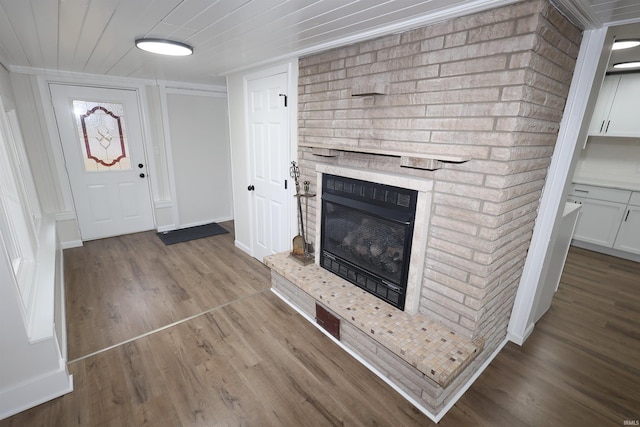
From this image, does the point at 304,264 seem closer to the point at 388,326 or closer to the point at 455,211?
the point at 388,326

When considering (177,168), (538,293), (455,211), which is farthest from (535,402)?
(177,168)

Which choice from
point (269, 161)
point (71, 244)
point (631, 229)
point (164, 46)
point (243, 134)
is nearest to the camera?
point (164, 46)

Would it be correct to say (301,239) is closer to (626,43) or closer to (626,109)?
(626,43)

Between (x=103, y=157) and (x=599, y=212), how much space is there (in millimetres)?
6662

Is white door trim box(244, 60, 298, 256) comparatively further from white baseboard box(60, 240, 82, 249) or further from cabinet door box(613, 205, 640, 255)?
cabinet door box(613, 205, 640, 255)

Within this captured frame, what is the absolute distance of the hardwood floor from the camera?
1.65 meters

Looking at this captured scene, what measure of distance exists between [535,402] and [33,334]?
118 inches

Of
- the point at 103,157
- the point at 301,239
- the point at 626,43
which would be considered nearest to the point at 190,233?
the point at 103,157

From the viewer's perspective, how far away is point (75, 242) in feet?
12.6

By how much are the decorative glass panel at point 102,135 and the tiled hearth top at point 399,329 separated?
3.33 m

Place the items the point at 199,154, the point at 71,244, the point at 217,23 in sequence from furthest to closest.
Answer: the point at 199,154
the point at 71,244
the point at 217,23

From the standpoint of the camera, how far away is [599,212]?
12.3ft

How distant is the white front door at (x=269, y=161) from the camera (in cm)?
280

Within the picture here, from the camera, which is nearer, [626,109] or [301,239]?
[301,239]
